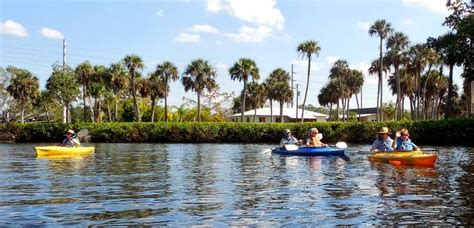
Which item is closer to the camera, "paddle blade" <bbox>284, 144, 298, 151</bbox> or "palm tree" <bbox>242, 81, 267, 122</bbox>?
"paddle blade" <bbox>284, 144, 298, 151</bbox>

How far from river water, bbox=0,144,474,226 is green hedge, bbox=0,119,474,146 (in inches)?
1251

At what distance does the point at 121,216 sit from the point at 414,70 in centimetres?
6196

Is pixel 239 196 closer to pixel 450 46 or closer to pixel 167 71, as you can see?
pixel 450 46

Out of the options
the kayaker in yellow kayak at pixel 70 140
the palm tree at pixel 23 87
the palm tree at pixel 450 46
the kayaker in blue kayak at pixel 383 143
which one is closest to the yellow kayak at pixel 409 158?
the kayaker in blue kayak at pixel 383 143

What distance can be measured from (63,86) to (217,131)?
21.5 meters

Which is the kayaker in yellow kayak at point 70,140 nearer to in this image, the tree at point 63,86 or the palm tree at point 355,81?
the tree at point 63,86

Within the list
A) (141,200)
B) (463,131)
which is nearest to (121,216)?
(141,200)

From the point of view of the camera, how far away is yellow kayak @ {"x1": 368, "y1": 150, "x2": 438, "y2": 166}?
21266 millimetres

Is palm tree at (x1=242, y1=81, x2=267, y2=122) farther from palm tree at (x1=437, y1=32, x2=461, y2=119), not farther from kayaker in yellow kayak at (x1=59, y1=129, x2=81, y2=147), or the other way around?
kayaker in yellow kayak at (x1=59, y1=129, x2=81, y2=147)

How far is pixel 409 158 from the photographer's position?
21438 millimetres

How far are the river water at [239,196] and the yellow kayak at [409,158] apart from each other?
737 millimetres

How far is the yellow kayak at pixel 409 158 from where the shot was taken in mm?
21266

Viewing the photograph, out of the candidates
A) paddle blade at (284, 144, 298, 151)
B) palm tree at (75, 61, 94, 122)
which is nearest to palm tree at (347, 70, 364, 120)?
palm tree at (75, 61, 94, 122)

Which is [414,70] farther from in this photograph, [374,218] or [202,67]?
[374,218]
